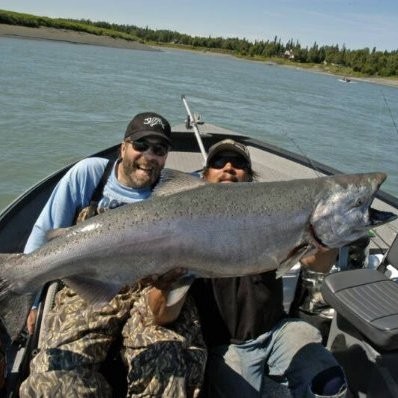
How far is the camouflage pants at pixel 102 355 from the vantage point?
2729 mm

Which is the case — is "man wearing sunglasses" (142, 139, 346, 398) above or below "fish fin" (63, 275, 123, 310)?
below

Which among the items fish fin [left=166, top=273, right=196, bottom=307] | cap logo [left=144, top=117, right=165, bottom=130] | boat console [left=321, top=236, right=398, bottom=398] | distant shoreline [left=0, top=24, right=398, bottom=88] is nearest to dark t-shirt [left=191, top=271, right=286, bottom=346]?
boat console [left=321, top=236, right=398, bottom=398]

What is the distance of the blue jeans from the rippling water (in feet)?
24.2

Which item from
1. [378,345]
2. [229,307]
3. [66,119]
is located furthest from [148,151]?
[66,119]

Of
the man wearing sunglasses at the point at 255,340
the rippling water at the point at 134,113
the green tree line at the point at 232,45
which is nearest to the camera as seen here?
the man wearing sunglasses at the point at 255,340

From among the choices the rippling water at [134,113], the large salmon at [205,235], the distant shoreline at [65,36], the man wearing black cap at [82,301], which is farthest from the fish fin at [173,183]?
the distant shoreline at [65,36]

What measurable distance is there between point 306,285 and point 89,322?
1.69 m

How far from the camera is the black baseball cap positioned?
12.1 feet

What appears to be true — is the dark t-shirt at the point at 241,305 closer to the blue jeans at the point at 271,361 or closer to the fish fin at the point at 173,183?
the blue jeans at the point at 271,361

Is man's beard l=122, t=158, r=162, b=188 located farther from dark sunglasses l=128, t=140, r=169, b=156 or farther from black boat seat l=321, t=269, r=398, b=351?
black boat seat l=321, t=269, r=398, b=351

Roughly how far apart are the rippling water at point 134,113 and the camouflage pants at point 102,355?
704 cm

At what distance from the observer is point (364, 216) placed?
247 centimetres

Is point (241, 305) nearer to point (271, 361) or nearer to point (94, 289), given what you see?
point (271, 361)

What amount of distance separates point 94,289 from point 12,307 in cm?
41
